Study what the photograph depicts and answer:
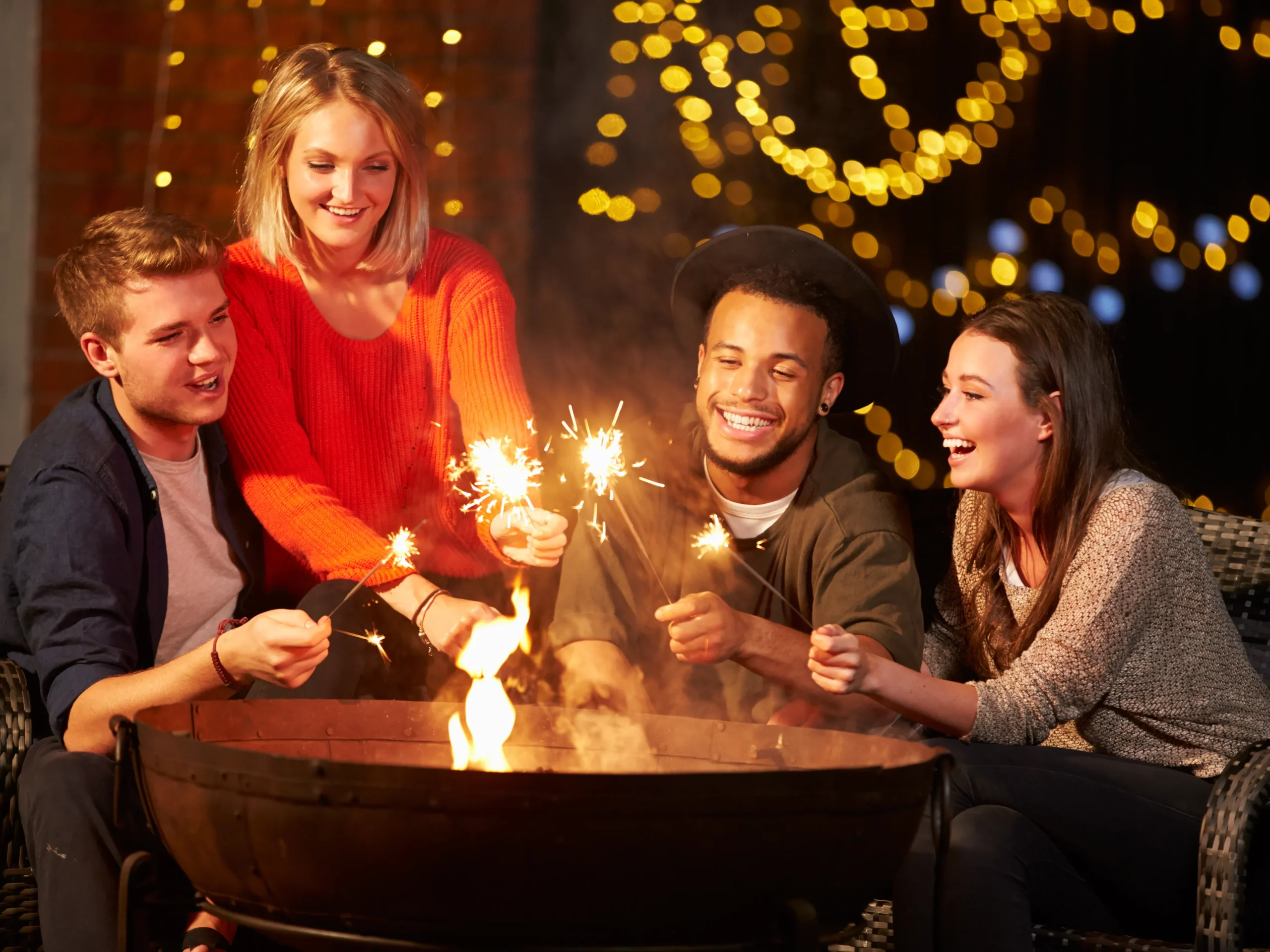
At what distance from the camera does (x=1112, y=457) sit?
2.18 meters

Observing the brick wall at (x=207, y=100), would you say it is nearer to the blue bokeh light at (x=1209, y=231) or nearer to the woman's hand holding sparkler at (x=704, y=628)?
the woman's hand holding sparkler at (x=704, y=628)

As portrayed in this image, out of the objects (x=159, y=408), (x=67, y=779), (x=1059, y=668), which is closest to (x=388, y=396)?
(x=159, y=408)

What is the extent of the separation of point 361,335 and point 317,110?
0.41 meters

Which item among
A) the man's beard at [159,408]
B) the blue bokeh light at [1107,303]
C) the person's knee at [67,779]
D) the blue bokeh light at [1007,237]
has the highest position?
the blue bokeh light at [1007,237]

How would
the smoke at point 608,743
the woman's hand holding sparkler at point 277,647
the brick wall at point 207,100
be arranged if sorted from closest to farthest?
the woman's hand holding sparkler at point 277,647 → the smoke at point 608,743 → the brick wall at point 207,100

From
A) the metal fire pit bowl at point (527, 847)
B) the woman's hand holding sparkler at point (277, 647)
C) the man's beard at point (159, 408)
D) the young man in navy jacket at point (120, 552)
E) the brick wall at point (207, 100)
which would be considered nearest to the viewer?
the metal fire pit bowl at point (527, 847)

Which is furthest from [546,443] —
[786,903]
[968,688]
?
[786,903]

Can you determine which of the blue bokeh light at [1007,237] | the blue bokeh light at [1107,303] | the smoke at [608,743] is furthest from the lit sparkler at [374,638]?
the blue bokeh light at [1107,303]

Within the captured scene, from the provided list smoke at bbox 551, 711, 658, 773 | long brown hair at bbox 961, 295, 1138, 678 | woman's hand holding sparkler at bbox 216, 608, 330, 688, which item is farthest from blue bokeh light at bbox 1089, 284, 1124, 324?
woman's hand holding sparkler at bbox 216, 608, 330, 688

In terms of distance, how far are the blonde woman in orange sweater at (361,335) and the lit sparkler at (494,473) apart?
0.08ft

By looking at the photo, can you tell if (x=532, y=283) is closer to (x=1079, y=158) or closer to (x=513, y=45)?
(x=513, y=45)

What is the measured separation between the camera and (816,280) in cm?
236

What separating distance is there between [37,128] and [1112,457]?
7.43ft

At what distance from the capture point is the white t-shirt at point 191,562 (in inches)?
84.0
